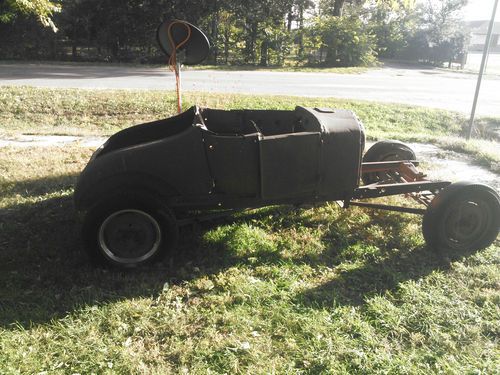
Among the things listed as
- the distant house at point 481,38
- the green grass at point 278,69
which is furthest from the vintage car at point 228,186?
the distant house at point 481,38

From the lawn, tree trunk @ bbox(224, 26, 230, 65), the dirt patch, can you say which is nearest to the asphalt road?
tree trunk @ bbox(224, 26, 230, 65)

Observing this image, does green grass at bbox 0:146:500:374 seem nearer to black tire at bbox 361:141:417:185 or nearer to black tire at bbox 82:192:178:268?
black tire at bbox 82:192:178:268

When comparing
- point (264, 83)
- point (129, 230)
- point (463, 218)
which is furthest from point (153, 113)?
point (463, 218)

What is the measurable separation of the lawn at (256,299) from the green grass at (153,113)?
4.40 meters

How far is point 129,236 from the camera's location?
12.9 ft

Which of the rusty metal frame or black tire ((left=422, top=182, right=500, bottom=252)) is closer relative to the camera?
black tire ((left=422, top=182, right=500, bottom=252))

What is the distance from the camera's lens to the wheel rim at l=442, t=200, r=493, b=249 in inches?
170

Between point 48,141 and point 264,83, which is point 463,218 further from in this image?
point 264,83

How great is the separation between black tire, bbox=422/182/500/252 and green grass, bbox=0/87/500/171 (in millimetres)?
4105

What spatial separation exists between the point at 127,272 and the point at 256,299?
47.3 inches

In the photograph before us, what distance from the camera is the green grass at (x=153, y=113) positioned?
930 cm

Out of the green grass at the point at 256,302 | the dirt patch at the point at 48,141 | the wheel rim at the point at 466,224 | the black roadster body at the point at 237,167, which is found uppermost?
the black roadster body at the point at 237,167

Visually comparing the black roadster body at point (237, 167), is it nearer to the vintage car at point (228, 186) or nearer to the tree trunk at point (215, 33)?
the vintage car at point (228, 186)

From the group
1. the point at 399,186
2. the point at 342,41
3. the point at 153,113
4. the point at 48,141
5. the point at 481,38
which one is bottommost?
the point at 48,141
